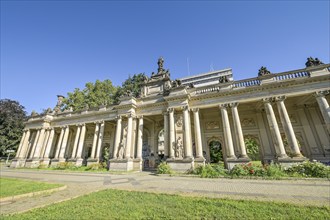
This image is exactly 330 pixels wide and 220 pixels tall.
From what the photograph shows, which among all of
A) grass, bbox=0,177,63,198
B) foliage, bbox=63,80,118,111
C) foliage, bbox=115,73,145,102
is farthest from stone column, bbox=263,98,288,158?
foliage, bbox=63,80,118,111

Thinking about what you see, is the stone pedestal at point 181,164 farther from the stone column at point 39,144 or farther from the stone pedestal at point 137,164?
the stone column at point 39,144

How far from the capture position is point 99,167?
17391mm

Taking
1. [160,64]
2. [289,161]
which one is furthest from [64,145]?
[289,161]

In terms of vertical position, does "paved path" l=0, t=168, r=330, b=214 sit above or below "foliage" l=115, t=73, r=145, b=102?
below

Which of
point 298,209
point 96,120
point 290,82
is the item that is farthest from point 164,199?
point 96,120

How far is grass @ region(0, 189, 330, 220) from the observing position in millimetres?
3787

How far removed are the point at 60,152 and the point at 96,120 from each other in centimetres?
771

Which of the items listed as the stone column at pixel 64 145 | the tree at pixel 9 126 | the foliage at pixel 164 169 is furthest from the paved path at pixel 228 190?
the tree at pixel 9 126

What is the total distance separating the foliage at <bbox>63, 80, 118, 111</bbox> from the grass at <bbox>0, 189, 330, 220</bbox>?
30.1m

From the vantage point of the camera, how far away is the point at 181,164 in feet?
46.5

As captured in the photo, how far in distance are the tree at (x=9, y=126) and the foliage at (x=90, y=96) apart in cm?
1212

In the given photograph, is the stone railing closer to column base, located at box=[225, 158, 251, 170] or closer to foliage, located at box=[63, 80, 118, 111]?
column base, located at box=[225, 158, 251, 170]

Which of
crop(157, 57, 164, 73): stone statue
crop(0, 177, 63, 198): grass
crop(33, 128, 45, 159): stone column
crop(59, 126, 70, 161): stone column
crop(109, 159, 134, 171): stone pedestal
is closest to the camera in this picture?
crop(0, 177, 63, 198): grass

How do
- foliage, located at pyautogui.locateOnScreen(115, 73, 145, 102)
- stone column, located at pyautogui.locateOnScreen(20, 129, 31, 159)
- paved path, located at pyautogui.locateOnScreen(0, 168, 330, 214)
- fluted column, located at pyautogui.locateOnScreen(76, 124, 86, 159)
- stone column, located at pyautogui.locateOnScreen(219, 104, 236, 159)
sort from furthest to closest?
foliage, located at pyautogui.locateOnScreen(115, 73, 145, 102)
stone column, located at pyautogui.locateOnScreen(20, 129, 31, 159)
fluted column, located at pyautogui.locateOnScreen(76, 124, 86, 159)
stone column, located at pyautogui.locateOnScreen(219, 104, 236, 159)
paved path, located at pyautogui.locateOnScreen(0, 168, 330, 214)
